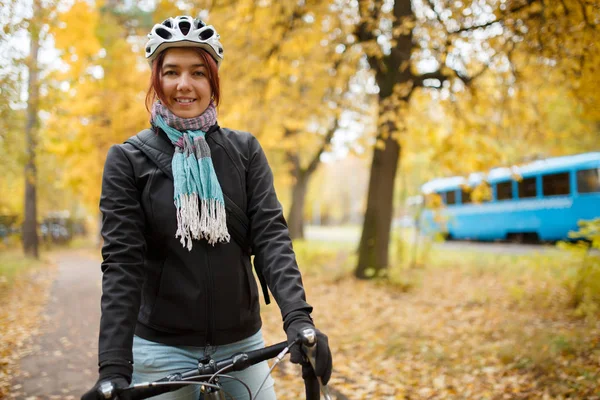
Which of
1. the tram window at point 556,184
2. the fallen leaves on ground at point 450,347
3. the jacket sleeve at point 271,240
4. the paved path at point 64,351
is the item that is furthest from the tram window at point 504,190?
the jacket sleeve at point 271,240

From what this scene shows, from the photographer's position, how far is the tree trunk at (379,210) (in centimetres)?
1055

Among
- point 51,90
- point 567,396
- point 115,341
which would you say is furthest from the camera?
point 51,90

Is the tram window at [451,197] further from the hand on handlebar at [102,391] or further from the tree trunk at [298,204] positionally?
the hand on handlebar at [102,391]

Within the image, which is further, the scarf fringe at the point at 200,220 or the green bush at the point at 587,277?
the green bush at the point at 587,277

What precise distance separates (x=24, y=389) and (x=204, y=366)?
4.30 m

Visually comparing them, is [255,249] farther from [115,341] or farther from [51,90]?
[51,90]

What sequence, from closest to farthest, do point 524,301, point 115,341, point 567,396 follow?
point 115,341 → point 567,396 → point 524,301

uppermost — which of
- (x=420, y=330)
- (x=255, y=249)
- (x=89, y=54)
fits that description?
(x=89, y=54)

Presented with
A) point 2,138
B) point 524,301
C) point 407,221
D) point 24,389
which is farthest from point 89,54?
point 524,301

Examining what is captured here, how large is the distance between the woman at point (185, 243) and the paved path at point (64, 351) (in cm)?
379

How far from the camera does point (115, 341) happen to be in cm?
159

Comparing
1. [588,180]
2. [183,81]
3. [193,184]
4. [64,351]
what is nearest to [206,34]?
[183,81]

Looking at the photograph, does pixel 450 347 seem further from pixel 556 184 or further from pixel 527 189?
pixel 527 189

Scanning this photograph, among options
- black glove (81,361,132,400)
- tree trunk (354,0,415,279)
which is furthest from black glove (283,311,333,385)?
tree trunk (354,0,415,279)
